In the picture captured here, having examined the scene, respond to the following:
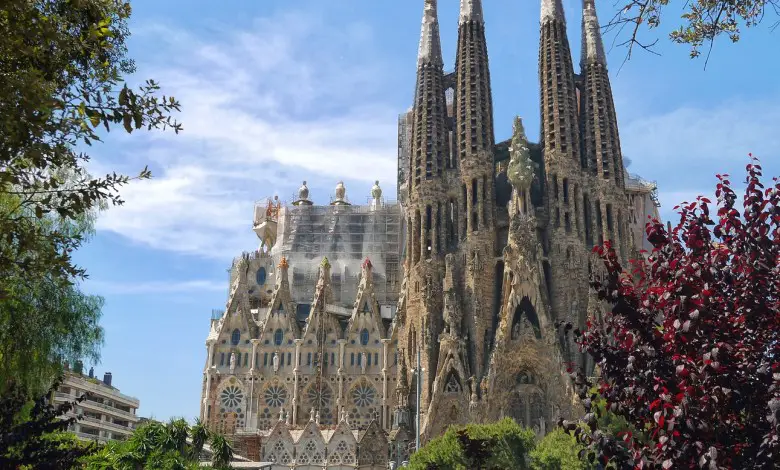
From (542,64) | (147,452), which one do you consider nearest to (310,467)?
(147,452)

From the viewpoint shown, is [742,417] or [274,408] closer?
[742,417]

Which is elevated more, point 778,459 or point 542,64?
point 542,64

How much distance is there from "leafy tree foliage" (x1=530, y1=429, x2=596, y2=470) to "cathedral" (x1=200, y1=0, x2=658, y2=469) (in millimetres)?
11998

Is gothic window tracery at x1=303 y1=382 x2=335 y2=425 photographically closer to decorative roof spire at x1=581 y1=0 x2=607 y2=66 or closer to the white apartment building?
the white apartment building

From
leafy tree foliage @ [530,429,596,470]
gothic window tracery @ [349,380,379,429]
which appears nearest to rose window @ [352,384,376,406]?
gothic window tracery @ [349,380,379,429]

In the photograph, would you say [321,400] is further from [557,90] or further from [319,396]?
[557,90]

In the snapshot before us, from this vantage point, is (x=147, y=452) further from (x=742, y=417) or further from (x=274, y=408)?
(x=274, y=408)

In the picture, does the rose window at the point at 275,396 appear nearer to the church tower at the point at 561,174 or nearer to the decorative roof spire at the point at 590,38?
the church tower at the point at 561,174

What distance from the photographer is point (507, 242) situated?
2291 inches

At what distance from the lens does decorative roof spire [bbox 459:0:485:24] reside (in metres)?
65.1

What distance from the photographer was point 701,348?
10297 mm

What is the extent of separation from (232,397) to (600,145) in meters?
33.8

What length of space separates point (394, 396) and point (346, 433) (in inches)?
243

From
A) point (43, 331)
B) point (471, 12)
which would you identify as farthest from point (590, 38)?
point (43, 331)
